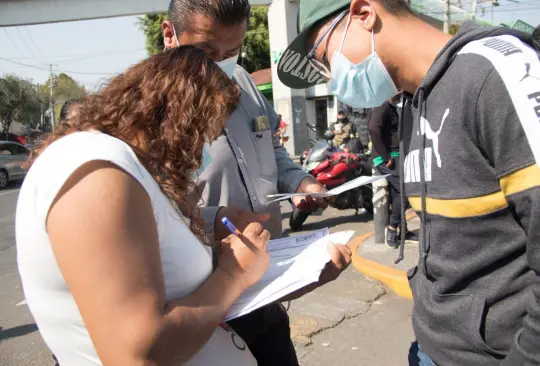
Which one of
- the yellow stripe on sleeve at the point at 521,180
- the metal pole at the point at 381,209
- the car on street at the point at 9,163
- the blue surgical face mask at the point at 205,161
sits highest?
the yellow stripe on sleeve at the point at 521,180

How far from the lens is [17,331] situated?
429 centimetres

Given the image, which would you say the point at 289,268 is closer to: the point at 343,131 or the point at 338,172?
the point at 338,172

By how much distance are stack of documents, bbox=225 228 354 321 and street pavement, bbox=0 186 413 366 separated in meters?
Answer: 1.99

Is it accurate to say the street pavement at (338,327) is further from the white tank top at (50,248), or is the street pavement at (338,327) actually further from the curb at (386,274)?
the white tank top at (50,248)

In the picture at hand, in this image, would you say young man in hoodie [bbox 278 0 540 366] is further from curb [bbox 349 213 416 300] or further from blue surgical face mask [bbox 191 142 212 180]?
curb [bbox 349 213 416 300]

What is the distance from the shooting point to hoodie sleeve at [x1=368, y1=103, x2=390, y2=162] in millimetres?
5445

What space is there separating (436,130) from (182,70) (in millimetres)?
690

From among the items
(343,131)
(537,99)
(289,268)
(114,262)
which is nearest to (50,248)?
(114,262)

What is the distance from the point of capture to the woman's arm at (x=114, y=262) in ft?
3.15

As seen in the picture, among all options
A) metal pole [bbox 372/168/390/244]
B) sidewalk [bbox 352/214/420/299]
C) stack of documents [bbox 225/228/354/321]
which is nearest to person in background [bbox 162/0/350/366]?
stack of documents [bbox 225/228/354/321]

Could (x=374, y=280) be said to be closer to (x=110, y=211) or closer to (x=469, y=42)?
(x=469, y=42)

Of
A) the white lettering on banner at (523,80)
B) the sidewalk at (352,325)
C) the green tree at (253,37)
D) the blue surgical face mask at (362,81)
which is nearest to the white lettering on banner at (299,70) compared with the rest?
the blue surgical face mask at (362,81)

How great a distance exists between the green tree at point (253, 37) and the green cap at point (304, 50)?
77.7 feet

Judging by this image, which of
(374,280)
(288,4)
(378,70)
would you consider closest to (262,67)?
(288,4)
